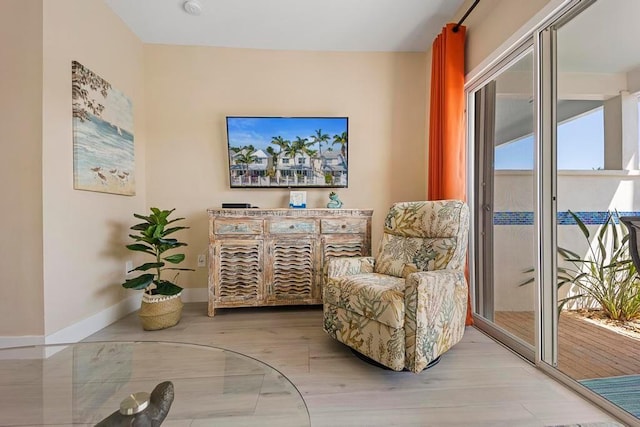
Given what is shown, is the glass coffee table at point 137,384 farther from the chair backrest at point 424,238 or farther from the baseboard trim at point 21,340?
the chair backrest at point 424,238

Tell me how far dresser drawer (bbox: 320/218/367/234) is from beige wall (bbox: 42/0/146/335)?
6.06 ft

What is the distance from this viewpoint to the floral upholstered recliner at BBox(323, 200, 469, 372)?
59.6 inches

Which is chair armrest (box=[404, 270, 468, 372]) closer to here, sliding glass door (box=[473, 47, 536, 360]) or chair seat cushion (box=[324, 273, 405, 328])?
chair seat cushion (box=[324, 273, 405, 328])

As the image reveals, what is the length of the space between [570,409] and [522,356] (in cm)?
50

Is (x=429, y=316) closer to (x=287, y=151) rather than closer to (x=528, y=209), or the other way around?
(x=528, y=209)

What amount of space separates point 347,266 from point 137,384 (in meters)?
1.37

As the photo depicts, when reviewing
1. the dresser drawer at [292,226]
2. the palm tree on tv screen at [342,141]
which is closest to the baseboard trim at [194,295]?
the dresser drawer at [292,226]

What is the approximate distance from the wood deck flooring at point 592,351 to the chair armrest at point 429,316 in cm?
59

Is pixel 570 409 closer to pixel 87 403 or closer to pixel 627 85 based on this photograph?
pixel 627 85

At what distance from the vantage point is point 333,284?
187 cm

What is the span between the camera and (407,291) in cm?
153

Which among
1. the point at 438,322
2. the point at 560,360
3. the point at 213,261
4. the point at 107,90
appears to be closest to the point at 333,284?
the point at 438,322

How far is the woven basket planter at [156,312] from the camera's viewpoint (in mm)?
2191

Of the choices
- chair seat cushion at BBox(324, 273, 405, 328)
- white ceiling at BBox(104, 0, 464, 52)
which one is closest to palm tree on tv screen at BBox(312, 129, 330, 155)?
white ceiling at BBox(104, 0, 464, 52)
